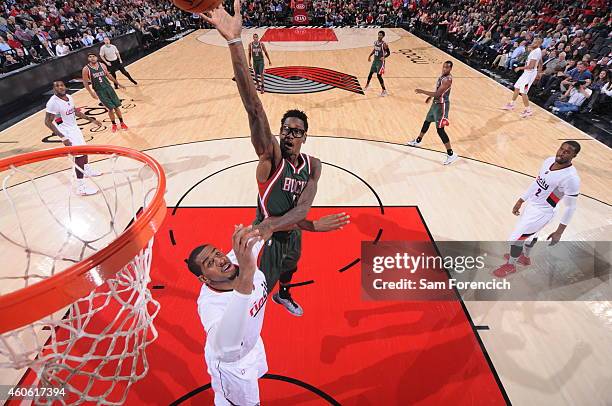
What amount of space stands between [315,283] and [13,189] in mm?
5490

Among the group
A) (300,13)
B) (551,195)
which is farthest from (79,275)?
(300,13)

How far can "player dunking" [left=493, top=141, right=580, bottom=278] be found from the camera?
11.7 feet

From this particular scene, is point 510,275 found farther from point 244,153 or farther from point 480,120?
point 480,120

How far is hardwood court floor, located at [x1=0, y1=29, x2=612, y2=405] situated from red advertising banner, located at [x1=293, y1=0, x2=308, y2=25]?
13433 millimetres

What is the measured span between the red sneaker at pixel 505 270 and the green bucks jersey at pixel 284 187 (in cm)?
288

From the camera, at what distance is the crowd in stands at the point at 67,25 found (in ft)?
37.8

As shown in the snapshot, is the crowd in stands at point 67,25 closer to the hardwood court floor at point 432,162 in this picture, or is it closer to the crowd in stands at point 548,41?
the hardwood court floor at point 432,162

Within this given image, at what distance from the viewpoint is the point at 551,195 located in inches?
146

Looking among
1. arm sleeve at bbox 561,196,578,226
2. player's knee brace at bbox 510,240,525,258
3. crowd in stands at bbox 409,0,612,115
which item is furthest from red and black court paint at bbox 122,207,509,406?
crowd in stands at bbox 409,0,612,115

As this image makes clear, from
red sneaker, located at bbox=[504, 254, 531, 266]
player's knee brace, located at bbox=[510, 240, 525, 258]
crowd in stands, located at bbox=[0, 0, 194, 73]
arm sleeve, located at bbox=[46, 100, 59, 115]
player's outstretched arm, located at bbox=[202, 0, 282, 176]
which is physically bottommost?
red sneaker, located at bbox=[504, 254, 531, 266]

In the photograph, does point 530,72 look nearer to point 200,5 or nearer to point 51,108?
point 200,5

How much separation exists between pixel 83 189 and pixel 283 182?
4564 millimetres

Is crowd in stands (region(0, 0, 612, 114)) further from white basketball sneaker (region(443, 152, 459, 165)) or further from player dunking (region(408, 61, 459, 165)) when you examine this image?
player dunking (region(408, 61, 459, 165))

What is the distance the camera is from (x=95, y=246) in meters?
4.51
